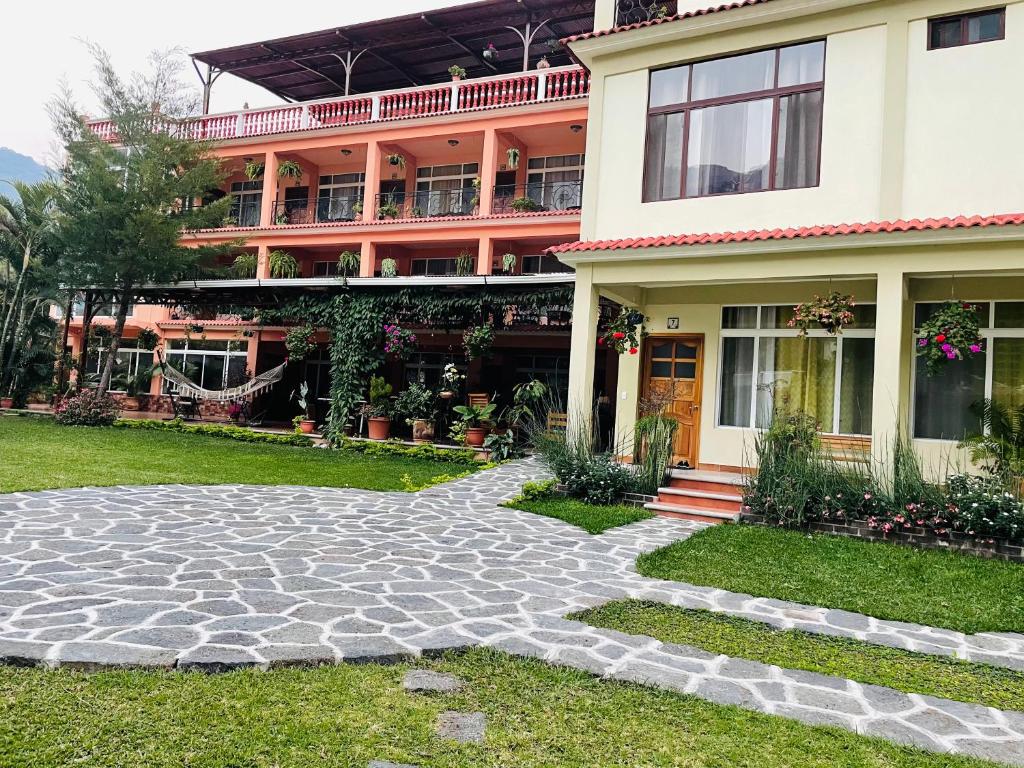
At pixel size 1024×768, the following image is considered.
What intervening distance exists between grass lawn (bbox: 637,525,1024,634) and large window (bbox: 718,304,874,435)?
9.62ft

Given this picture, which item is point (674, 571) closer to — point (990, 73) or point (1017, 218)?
point (1017, 218)

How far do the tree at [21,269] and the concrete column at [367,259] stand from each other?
7687 millimetres

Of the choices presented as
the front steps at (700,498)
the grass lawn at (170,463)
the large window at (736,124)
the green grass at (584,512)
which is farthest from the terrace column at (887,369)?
the grass lawn at (170,463)

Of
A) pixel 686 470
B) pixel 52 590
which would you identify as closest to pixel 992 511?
pixel 686 470

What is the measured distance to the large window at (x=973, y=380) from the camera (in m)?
8.64

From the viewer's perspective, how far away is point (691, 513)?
27.3 feet

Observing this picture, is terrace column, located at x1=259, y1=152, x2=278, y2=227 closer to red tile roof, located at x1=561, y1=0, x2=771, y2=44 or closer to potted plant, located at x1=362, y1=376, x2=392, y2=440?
potted plant, located at x1=362, y1=376, x2=392, y2=440

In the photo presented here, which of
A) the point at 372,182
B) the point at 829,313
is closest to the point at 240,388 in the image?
the point at 372,182

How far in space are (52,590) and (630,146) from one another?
8734 millimetres

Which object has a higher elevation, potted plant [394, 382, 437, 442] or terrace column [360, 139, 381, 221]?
terrace column [360, 139, 381, 221]

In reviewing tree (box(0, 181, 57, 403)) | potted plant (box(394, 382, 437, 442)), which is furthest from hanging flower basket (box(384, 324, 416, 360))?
tree (box(0, 181, 57, 403))

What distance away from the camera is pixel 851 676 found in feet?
12.1

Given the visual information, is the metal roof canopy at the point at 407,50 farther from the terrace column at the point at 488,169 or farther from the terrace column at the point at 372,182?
the terrace column at the point at 372,182

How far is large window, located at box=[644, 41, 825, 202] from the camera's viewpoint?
9.07 metres
